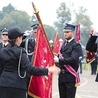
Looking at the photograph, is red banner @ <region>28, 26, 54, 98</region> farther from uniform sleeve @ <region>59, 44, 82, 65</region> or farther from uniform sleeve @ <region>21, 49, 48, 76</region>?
uniform sleeve @ <region>21, 49, 48, 76</region>

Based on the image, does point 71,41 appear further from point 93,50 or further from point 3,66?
point 3,66

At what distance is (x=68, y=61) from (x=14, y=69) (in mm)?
1642

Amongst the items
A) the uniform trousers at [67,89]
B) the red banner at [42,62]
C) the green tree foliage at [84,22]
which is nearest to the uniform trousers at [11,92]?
the red banner at [42,62]

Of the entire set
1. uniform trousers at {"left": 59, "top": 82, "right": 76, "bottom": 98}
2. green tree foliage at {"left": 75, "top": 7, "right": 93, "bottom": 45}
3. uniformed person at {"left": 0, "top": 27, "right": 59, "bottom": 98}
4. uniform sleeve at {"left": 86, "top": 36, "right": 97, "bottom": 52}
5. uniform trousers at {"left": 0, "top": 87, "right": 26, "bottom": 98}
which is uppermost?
green tree foliage at {"left": 75, "top": 7, "right": 93, "bottom": 45}

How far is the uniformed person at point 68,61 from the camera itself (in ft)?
22.6

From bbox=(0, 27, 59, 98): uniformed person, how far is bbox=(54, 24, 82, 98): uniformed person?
1.44 m

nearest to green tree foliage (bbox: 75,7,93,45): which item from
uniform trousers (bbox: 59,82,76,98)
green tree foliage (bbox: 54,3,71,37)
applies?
green tree foliage (bbox: 54,3,71,37)

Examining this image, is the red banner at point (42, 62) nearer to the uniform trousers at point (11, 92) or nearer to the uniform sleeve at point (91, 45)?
the uniform sleeve at point (91, 45)

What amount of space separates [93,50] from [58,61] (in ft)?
2.17

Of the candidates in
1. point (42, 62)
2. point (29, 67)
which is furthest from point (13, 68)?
point (42, 62)

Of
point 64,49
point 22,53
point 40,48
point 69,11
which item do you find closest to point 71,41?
point 64,49

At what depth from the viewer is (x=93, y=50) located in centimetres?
673

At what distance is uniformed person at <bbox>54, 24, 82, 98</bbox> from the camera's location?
22.6 ft

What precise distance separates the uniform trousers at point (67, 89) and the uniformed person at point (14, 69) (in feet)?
5.38
